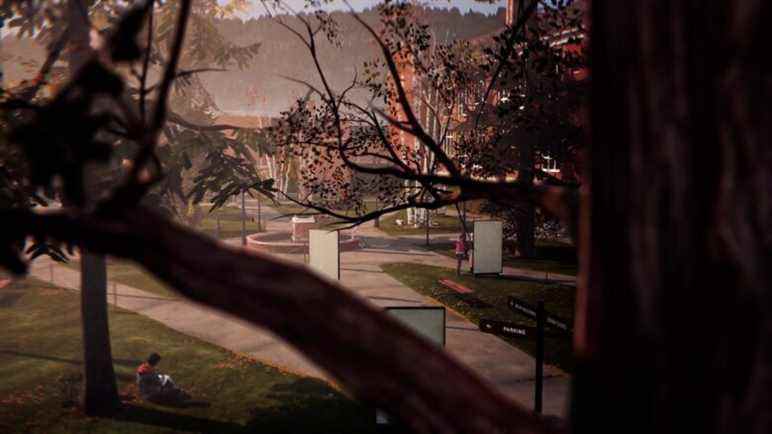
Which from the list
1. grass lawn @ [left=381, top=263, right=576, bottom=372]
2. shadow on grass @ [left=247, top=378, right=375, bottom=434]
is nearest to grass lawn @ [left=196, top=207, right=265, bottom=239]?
grass lawn @ [left=381, top=263, right=576, bottom=372]

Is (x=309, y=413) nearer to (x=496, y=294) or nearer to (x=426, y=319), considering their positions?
(x=426, y=319)

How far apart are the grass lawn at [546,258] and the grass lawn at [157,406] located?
1320 centimetres

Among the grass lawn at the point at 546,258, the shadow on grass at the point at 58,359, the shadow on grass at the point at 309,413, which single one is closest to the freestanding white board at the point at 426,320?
the shadow on grass at the point at 309,413

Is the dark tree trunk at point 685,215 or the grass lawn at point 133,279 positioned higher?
the dark tree trunk at point 685,215

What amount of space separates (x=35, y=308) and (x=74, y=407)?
755 centimetres

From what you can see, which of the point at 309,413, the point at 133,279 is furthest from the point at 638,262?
the point at 133,279

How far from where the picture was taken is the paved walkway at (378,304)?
1134 cm

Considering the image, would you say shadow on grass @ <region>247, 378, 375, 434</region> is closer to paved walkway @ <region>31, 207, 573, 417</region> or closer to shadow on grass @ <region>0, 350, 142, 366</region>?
paved walkway @ <region>31, 207, 573, 417</region>

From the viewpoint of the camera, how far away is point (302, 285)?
1.44 m

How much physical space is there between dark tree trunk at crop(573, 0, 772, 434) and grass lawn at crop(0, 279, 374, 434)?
8670mm

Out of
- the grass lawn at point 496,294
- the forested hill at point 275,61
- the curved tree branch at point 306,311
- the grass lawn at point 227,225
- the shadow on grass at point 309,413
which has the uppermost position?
the forested hill at point 275,61

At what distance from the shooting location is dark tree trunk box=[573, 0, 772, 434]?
129 centimetres

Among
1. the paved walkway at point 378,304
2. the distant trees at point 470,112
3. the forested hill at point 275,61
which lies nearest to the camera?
the distant trees at point 470,112

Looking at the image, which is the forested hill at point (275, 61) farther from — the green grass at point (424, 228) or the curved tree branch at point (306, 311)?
the curved tree branch at point (306, 311)
